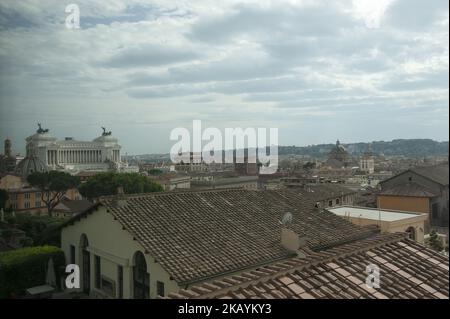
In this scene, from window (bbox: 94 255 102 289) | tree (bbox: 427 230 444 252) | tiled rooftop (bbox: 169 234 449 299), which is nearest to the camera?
tiled rooftop (bbox: 169 234 449 299)

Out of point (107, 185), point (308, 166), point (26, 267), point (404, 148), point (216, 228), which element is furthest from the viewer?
point (308, 166)

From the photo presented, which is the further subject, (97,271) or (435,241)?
(435,241)

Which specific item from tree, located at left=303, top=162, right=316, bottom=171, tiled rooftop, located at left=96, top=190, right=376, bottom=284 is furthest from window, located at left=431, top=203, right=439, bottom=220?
tree, located at left=303, top=162, right=316, bottom=171

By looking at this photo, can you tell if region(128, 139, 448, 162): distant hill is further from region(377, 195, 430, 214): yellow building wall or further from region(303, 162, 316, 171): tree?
region(303, 162, 316, 171): tree

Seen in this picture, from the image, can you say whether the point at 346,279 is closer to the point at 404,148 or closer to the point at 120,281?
the point at 120,281

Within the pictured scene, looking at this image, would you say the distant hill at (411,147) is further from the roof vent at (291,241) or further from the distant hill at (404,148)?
the roof vent at (291,241)

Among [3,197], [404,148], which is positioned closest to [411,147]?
[404,148]

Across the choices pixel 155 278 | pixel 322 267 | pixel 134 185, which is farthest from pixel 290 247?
pixel 134 185
